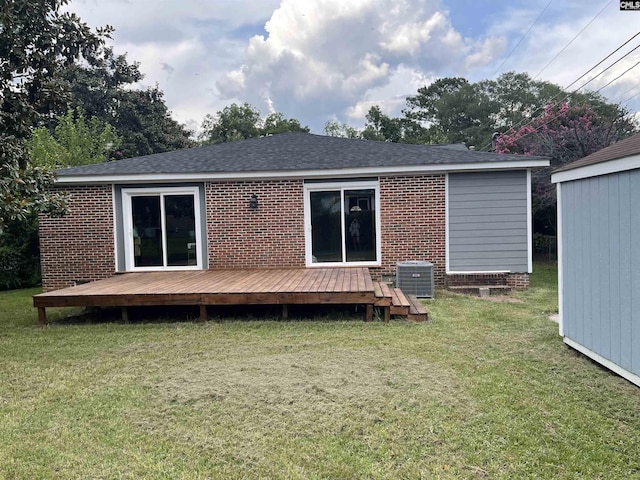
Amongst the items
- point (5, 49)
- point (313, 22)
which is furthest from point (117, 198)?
point (313, 22)

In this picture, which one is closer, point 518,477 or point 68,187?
point 518,477

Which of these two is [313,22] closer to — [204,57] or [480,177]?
[204,57]

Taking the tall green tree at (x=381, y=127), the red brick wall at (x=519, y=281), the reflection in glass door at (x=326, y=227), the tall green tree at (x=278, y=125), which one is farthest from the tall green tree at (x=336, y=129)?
the red brick wall at (x=519, y=281)

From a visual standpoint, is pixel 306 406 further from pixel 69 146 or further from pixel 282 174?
pixel 69 146

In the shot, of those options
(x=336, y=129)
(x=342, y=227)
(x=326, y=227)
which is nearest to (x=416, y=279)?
(x=342, y=227)

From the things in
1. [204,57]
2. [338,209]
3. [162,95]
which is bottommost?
[338,209]

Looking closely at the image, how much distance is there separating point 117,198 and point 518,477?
30.0 ft

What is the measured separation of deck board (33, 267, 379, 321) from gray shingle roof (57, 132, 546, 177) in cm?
252

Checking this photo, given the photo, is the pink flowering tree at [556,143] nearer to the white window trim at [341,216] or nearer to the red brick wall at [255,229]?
the red brick wall at [255,229]

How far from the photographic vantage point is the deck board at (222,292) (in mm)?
6488

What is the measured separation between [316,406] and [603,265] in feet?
9.52

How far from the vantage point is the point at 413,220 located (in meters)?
9.24

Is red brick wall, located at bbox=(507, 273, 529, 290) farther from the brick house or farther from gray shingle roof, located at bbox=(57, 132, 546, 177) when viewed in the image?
gray shingle roof, located at bbox=(57, 132, 546, 177)

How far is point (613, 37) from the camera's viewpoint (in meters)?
11.0
